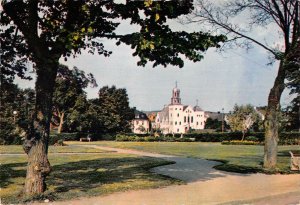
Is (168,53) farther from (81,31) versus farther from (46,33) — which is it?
(46,33)

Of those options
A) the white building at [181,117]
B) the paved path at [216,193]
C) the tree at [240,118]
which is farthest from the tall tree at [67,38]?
the white building at [181,117]

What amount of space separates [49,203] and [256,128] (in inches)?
3412

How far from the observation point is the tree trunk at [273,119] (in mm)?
19250

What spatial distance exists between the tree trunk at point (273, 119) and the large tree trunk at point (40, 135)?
11.5 meters

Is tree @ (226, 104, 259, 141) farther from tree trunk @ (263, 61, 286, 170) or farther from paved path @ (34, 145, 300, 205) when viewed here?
paved path @ (34, 145, 300, 205)

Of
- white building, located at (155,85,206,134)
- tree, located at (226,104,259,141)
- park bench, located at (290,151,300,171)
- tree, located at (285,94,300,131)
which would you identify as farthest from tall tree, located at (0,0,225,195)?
white building, located at (155,85,206,134)

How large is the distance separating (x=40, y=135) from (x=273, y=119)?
39.1 feet

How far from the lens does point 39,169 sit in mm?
10906

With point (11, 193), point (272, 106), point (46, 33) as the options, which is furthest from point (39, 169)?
point (272, 106)

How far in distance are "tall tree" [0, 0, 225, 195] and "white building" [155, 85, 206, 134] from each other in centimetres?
14206

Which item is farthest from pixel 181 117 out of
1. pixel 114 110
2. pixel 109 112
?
pixel 109 112

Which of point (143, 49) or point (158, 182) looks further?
point (158, 182)

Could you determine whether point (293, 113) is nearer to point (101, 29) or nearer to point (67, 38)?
point (101, 29)

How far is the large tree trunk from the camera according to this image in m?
10.8
